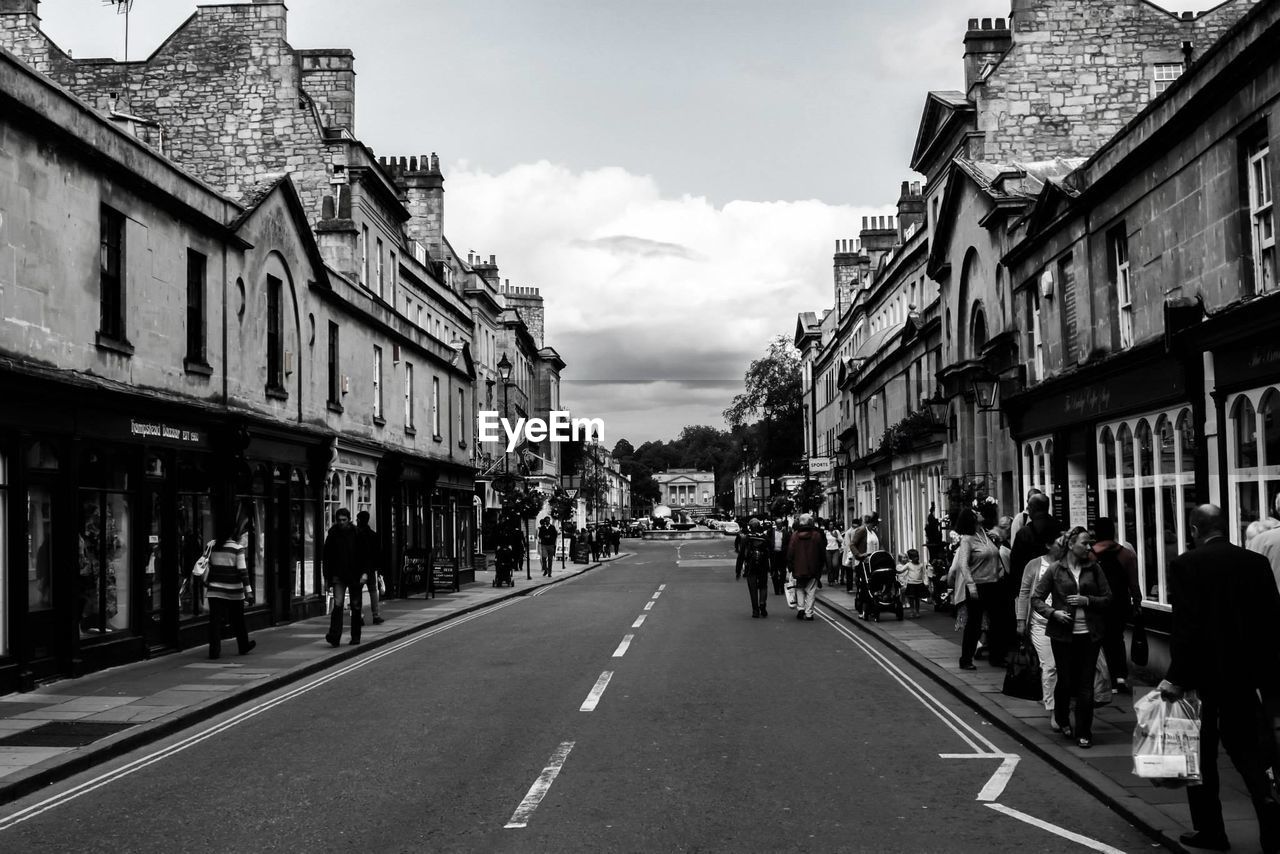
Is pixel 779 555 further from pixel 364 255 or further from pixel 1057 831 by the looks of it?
pixel 1057 831

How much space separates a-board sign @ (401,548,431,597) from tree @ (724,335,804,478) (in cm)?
5911

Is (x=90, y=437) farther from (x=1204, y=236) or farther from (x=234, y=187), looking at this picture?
(x=234, y=187)

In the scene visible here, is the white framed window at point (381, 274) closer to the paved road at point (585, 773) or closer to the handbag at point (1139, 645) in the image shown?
the paved road at point (585, 773)

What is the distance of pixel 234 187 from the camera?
31.4 m

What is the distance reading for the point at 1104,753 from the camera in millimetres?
9133

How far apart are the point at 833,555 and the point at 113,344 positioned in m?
21.8

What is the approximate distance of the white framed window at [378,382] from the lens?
2919 cm

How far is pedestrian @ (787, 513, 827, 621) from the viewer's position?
21.5 m

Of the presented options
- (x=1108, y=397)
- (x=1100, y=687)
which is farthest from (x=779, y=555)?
(x=1100, y=687)

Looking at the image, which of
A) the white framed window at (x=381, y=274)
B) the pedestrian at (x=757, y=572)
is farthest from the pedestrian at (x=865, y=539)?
the white framed window at (x=381, y=274)

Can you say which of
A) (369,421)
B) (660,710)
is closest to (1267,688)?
(660,710)

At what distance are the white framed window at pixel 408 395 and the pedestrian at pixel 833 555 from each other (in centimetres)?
1163

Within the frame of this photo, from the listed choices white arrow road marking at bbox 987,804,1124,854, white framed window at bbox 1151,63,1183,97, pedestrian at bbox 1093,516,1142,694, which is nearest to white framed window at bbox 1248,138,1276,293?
pedestrian at bbox 1093,516,1142,694

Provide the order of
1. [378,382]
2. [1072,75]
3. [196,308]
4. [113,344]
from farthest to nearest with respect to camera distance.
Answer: [1072,75] → [378,382] → [196,308] → [113,344]
